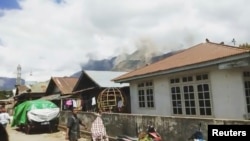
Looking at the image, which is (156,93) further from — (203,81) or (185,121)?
(185,121)

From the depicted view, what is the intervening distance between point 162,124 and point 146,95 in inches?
280

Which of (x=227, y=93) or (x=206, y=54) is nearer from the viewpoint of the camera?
(x=227, y=93)

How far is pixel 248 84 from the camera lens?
524 inches

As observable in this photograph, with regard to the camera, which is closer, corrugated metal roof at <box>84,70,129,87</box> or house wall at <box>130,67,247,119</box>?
house wall at <box>130,67,247,119</box>

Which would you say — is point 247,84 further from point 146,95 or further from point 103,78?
point 103,78

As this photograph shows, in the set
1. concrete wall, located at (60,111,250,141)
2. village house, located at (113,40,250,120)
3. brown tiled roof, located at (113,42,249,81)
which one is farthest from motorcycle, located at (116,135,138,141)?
brown tiled roof, located at (113,42,249,81)

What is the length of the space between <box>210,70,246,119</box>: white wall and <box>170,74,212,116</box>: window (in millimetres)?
→ 420

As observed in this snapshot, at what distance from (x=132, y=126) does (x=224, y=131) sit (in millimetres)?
8899

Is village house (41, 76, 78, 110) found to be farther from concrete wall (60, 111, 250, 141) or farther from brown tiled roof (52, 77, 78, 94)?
concrete wall (60, 111, 250, 141)

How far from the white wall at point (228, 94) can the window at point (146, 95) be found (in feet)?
16.0

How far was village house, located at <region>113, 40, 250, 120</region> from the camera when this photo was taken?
13.2m

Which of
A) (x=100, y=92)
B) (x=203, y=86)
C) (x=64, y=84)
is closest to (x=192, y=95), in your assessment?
(x=203, y=86)

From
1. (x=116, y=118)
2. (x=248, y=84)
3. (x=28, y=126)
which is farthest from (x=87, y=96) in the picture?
(x=248, y=84)

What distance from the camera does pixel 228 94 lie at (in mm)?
13656
